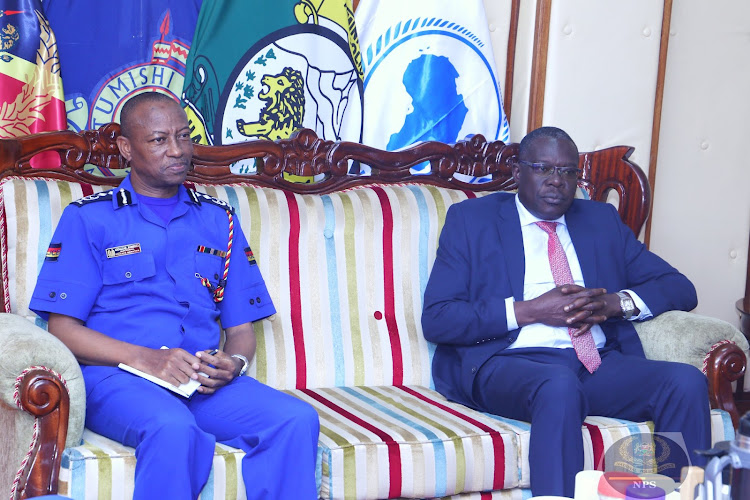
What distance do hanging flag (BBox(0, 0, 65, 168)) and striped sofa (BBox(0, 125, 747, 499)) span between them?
345 mm

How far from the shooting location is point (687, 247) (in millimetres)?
3986

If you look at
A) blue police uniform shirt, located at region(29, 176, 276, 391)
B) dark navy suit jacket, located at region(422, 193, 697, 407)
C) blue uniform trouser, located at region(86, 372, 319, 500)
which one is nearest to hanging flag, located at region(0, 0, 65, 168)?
blue police uniform shirt, located at region(29, 176, 276, 391)

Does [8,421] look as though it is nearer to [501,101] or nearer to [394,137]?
[394,137]

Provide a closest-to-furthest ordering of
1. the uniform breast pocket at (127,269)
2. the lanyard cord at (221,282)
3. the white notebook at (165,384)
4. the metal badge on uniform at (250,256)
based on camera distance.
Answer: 1. the white notebook at (165,384)
2. the uniform breast pocket at (127,269)
3. the lanyard cord at (221,282)
4. the metal badge on uniform at (250,256)

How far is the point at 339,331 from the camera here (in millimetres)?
2832

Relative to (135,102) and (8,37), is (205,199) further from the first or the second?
(8,37)

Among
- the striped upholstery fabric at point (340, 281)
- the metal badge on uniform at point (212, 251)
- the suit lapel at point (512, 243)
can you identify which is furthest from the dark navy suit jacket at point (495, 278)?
the metal badge on uniform at point (212, 251)

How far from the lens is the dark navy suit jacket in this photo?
8.82ft

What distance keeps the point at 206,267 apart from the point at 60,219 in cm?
40

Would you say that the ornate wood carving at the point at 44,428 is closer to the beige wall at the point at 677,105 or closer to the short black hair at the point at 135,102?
the short black hair at the point at 135,102

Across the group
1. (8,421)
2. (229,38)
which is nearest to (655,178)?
(229,38)

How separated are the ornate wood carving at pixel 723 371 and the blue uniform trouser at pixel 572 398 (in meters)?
0.15

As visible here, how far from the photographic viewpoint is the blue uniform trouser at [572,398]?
2.35m

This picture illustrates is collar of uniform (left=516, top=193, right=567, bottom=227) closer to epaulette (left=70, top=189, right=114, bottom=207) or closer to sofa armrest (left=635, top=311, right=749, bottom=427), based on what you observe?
sofa armrest (left=635, top=311, right=749, bottom=427)
